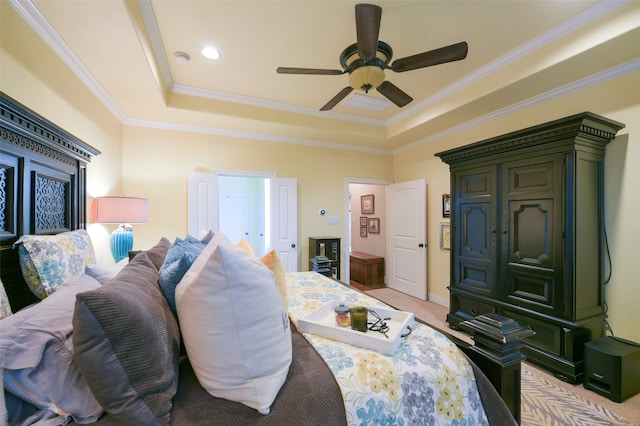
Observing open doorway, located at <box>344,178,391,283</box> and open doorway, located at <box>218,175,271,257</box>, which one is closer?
open doorway, located at <box>344,178,391,283</box>

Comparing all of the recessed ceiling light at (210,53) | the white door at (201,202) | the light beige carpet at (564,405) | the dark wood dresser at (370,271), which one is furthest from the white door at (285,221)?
the light beige carpet at (564,405)

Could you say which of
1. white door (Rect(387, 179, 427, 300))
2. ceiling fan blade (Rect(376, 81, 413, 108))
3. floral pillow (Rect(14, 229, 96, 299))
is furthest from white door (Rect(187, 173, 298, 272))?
floral pillow (Rect(14, 229, 96, 299))

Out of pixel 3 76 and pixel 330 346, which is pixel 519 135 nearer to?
pixel 330 346

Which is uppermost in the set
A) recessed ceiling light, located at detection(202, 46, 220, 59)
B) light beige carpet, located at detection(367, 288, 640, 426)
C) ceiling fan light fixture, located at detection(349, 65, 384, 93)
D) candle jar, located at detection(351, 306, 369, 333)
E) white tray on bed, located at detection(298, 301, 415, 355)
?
recessed ceiling light, located at detection(202, 46, 220, 59)

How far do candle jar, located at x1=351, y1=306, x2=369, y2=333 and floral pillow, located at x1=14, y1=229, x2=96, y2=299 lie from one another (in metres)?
1.48

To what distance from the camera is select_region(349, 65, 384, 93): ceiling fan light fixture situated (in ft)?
6.91

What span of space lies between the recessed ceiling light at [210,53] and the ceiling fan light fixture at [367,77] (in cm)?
136

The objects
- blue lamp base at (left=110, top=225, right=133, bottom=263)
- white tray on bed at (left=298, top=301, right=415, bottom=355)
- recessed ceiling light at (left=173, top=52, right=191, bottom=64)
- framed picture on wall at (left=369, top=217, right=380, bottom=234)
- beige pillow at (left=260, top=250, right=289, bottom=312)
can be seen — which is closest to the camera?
white tray on bed at (left=298, top=301, right=415, bottom=355)

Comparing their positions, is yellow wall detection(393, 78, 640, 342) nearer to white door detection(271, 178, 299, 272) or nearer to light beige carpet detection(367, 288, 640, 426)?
light beige carpet detection(367, 288, 640, 426)

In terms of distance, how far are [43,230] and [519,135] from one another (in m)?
3.70

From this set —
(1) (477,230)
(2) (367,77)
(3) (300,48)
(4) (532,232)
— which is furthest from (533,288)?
(3) (300,48)

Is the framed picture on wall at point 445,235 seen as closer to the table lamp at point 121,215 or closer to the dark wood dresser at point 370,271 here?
the dark wood dresser at point 370,271

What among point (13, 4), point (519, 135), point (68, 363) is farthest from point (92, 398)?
point (519, 135)

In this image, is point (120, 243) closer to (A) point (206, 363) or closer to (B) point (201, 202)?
(B) point (201, 202)
